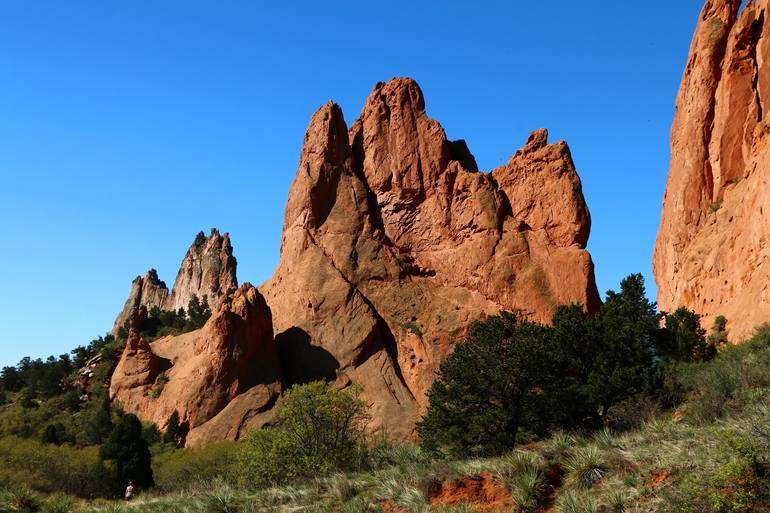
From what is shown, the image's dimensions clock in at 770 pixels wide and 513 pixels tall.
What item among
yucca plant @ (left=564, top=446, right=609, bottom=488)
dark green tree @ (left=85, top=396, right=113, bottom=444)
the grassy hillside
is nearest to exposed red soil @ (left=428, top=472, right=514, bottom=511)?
the grassy hillside

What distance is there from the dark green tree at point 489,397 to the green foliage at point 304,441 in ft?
11.6

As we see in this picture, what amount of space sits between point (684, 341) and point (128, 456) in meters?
30.3

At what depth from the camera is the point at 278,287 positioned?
58438 mm

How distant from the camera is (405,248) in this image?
195 ft

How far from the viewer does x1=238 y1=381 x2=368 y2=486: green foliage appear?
2938 centimetres

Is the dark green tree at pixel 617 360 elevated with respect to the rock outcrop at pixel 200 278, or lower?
lower

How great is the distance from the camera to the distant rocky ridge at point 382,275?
50156 millimetres

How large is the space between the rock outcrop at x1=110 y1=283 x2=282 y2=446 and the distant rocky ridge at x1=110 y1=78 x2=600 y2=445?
0.31 ft

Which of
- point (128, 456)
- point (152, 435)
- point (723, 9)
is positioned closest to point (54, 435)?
point (152, 435)

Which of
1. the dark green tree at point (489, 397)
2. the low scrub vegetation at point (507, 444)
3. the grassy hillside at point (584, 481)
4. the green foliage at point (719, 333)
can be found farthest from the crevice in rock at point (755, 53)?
the grassy hillside at point (584, 481)

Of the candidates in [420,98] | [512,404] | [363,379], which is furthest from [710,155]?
[512,404]

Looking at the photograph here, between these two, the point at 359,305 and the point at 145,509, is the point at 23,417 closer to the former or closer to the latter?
the point at 359,305

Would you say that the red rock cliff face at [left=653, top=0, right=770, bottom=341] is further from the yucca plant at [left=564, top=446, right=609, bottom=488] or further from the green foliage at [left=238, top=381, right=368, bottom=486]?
the yucca plant at [left=564, top=446, right=609, bottom=488]

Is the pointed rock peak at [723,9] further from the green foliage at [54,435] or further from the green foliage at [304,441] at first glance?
the green foliage at [54,435]
